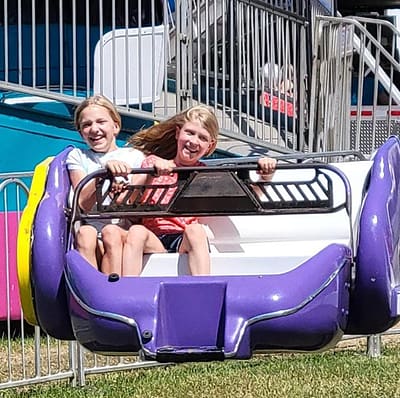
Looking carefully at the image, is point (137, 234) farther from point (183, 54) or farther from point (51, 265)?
point (183, 54)

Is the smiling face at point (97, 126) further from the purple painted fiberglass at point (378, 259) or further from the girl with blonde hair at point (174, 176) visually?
the purple painted fiberglass at point (378, 259)

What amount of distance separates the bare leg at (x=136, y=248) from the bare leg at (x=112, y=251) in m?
0.02

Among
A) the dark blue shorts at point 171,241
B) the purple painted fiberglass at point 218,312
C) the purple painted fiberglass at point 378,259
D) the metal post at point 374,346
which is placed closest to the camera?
the purple painted fiberglass at point 218,312

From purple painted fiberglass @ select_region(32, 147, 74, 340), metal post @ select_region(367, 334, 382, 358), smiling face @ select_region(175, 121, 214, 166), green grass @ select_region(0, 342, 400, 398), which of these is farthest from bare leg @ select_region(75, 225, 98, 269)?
metal post @ select_region(367, 334, 382, 358)

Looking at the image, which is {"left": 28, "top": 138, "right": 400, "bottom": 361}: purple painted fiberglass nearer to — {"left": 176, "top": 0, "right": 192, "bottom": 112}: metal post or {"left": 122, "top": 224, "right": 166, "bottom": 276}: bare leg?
{"left": 122, "top": 224, "right": 166, "bottom": 276}: bare leg

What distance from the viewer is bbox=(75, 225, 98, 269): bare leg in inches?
166

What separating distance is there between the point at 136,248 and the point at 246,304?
0.80 m

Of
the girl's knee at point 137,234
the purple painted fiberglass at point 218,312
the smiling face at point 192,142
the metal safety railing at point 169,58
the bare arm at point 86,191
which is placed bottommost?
the purple painted fiberglass at point 218,312

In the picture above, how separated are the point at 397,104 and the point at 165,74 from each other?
8.48 feet

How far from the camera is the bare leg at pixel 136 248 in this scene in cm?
421

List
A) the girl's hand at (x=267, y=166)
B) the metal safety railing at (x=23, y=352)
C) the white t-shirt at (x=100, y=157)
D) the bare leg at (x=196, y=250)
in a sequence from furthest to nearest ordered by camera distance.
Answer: the metal safety railing at (x=23, y=352), the white t-shirt at (x=100, y=157), the bare leg at (x=196, y=250), the girl's hand at (x=267, y=166)

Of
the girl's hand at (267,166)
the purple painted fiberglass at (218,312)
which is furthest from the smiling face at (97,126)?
the purple painted fiberglass at (218,312)

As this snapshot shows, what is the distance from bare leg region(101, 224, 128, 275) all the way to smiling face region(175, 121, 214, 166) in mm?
515

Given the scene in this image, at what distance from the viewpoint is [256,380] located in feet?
21.4
